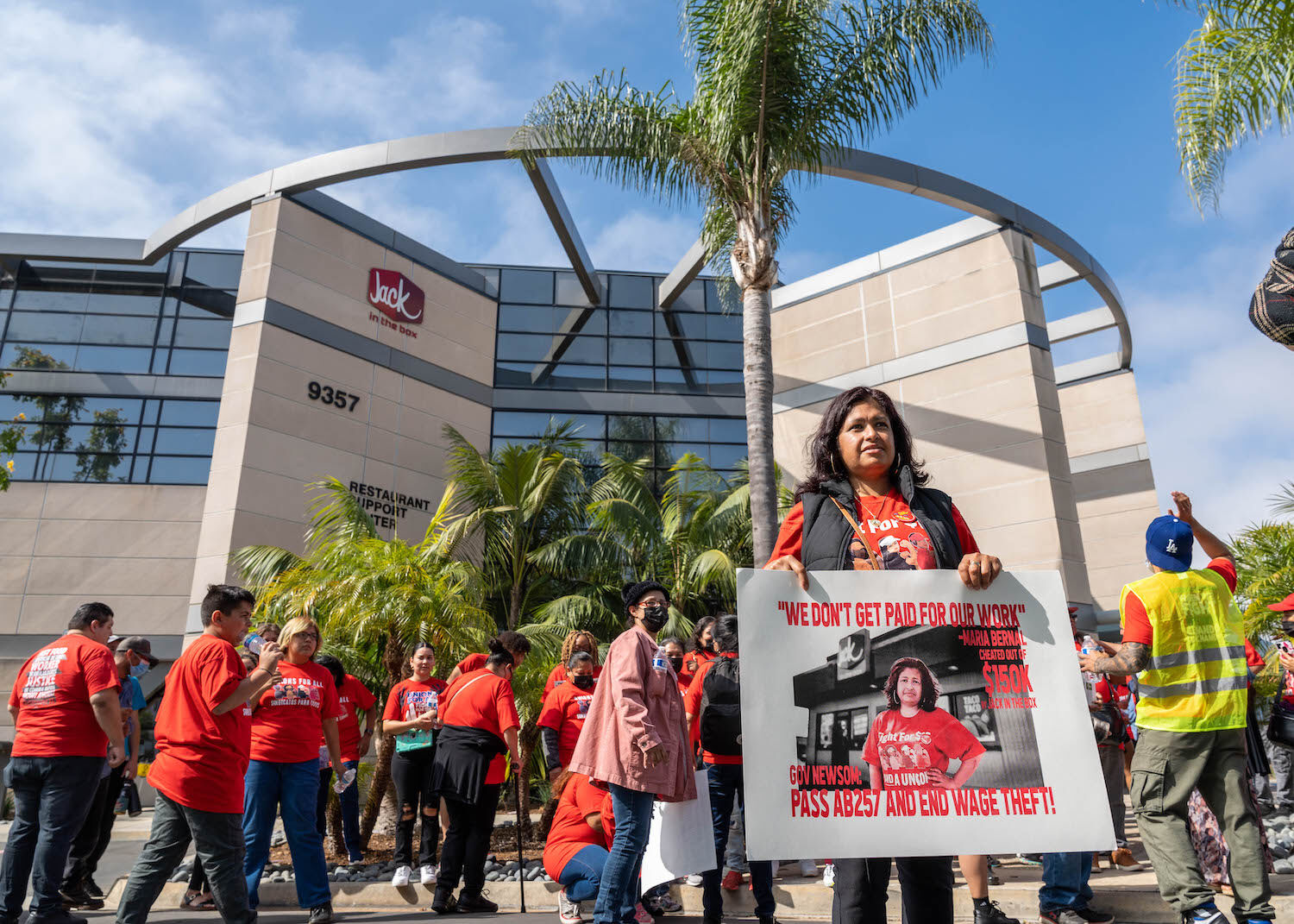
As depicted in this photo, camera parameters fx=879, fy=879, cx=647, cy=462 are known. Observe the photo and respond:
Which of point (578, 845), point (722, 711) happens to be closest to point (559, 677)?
point (722, 711)

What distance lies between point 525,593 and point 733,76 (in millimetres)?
10183

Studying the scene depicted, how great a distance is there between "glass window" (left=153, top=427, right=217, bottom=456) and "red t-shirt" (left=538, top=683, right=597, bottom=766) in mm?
17643

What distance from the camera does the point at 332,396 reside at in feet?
57.7

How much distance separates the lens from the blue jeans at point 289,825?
5.41 metres

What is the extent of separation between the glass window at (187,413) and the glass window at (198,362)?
83 centimetres

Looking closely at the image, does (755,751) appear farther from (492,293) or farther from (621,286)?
(621,286)

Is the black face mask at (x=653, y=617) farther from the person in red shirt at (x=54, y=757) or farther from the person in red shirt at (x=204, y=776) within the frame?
the person in red shirt at (x=54, y=757)

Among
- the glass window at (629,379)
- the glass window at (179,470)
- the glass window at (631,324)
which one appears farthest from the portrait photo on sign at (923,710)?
the glass window at (631,324)

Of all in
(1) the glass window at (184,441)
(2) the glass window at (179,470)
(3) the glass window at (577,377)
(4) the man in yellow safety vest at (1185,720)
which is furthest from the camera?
(3) the glass window at (577,377)

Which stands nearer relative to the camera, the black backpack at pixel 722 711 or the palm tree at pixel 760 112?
the black backpack at pixel 722 711

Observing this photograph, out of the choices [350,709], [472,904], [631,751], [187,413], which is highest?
[187,413]

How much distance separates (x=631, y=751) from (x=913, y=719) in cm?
198

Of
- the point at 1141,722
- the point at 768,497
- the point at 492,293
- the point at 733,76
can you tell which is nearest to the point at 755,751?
the point at 1141,722

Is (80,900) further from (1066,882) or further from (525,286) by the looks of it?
(525,286)
